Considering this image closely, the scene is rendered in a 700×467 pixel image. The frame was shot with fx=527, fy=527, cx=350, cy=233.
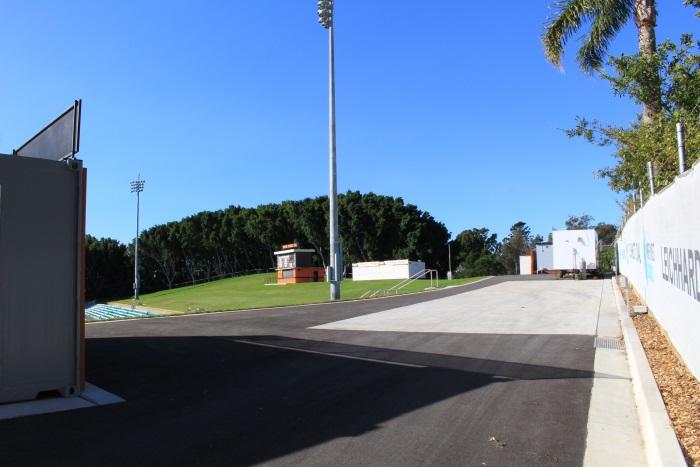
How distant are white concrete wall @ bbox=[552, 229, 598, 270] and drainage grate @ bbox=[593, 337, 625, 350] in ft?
85.7

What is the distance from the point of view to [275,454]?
457 cm

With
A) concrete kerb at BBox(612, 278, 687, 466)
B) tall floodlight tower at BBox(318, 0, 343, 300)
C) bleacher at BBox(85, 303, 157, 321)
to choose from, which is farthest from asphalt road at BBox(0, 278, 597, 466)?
bleacher at BBox(85, 303, 157, 321)

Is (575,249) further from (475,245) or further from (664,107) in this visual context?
(475,245)

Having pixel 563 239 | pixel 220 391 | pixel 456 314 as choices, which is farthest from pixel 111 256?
pixel 220 391

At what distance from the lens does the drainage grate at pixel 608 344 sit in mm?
9609

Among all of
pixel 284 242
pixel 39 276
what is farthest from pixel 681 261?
pixel 284 242

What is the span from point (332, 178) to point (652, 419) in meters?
22.5

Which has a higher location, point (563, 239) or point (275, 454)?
point (563, 239)

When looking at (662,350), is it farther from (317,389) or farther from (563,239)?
(563,239)

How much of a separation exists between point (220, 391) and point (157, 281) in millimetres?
102699

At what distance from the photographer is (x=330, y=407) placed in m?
6.09

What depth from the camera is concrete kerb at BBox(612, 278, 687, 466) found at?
395 cm

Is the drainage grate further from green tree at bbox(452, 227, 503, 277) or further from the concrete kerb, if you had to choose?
green tree at bbox(452, 227, 503, 277)

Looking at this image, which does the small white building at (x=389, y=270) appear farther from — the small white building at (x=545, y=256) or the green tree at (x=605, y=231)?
the green tree at (x=605, y=231)
